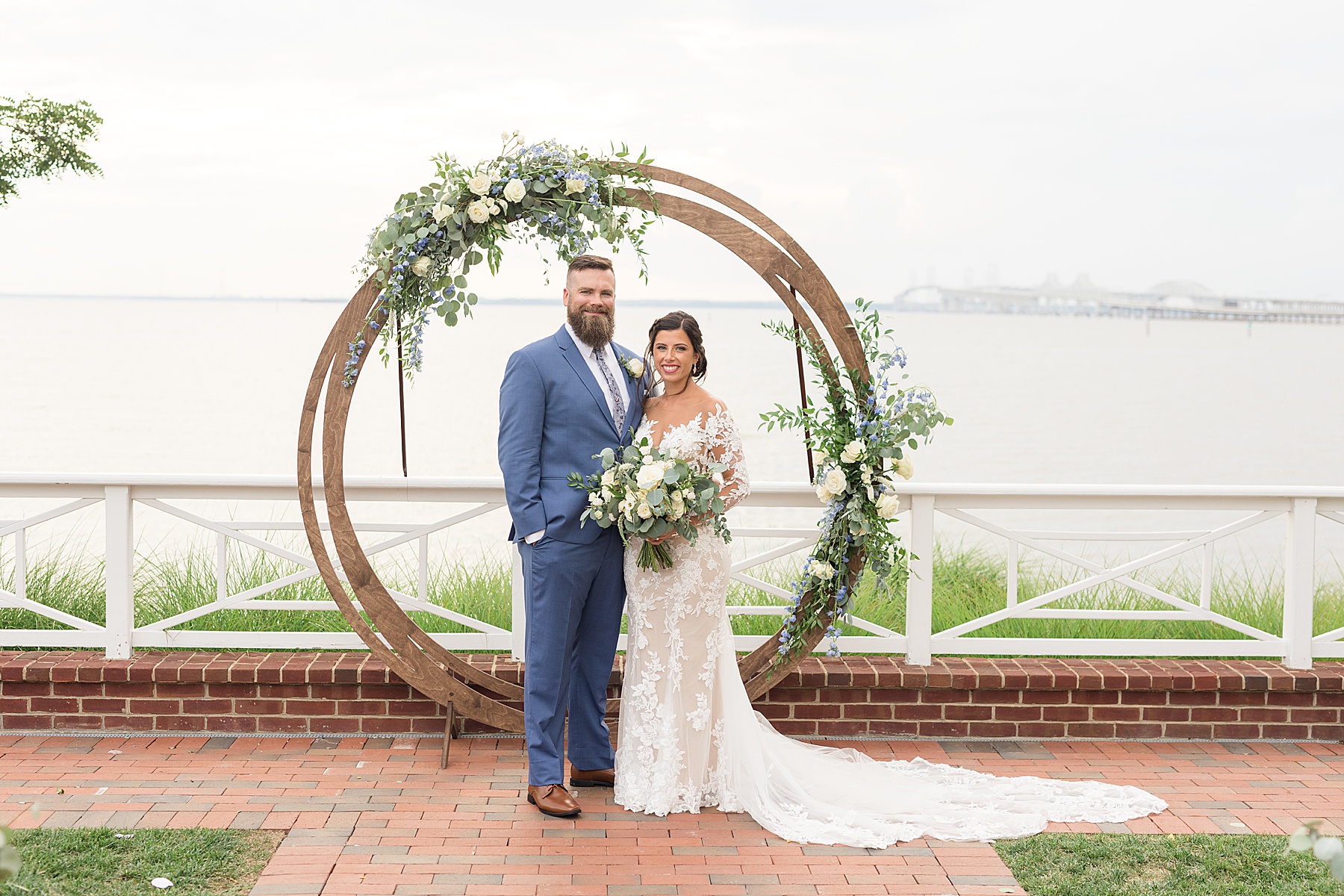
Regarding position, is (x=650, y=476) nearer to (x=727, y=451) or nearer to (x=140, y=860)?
(x=727, y=451)

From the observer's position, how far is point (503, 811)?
13.5 feet

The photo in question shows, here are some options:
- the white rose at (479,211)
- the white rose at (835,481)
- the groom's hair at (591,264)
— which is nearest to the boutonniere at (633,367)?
the groom's hair at (591,264)

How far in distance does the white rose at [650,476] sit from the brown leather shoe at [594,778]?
124 cm

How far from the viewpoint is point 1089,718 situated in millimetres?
4938

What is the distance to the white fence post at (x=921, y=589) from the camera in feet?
16.3

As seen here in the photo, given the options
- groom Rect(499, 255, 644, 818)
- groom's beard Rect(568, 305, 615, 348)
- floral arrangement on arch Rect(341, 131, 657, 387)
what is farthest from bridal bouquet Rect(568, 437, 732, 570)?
floral arrangement on arch Rect(341, 131, 657, 387)

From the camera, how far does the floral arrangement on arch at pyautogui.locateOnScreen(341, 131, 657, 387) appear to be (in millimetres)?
4375

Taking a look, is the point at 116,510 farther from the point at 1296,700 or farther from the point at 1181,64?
the point at 1181,64

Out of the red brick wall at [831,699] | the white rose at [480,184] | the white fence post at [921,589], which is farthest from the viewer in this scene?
the white fence post at [921,589]

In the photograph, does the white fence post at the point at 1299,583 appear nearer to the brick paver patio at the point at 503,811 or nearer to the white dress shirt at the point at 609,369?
the brick paver patio at the point at 503,811

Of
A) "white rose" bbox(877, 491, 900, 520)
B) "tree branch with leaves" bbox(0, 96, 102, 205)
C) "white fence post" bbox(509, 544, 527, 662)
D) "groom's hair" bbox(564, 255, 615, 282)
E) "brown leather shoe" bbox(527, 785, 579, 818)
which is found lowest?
"brown leather shoe" bbox(527, 785, 579, 818)

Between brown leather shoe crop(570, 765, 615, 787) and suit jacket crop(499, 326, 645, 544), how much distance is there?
96 centimetres

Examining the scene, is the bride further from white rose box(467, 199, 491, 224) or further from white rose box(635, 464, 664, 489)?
white rose box(467, 199, 491, 224)

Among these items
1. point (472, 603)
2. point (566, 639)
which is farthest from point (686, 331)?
point (472, 603)
